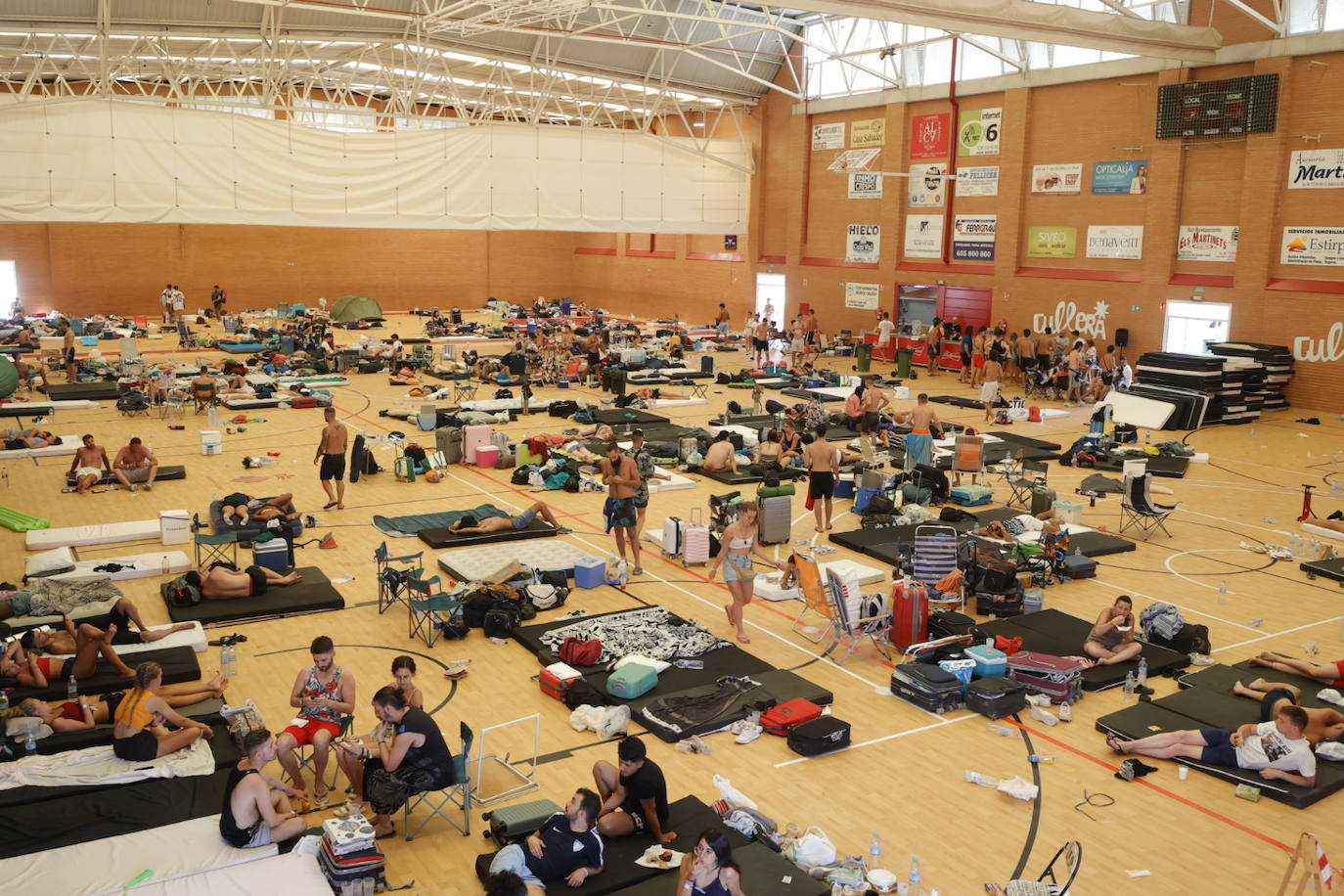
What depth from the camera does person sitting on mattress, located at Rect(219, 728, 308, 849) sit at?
299 inches

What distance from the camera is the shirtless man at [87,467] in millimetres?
18344

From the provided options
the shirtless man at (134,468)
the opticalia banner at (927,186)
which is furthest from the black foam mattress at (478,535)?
the opticalia banner at (927,186)

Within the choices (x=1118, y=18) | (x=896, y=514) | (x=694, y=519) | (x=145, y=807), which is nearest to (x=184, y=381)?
(x=694, y=519)

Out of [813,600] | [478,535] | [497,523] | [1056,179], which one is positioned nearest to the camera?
[813,600]

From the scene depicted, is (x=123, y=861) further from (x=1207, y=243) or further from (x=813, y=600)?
(x=1207, y=243)

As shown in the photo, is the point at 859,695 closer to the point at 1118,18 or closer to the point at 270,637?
the point at 270,637

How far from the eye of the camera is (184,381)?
28.1 meters

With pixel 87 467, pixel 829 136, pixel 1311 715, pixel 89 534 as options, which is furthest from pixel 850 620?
pixel 829 136

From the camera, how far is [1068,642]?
1201 centimetres

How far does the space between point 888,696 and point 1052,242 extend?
81.6ft

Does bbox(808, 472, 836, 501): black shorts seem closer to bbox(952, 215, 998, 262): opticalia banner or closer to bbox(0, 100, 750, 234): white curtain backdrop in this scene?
bbox(952, 215, 998, 262): opticalia banner

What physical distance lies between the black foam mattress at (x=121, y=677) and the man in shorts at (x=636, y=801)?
5.05m

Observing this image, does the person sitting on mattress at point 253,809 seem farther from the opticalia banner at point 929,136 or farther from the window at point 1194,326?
the opticalia banner at point 929,136

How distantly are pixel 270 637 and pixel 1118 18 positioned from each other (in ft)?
70.1
